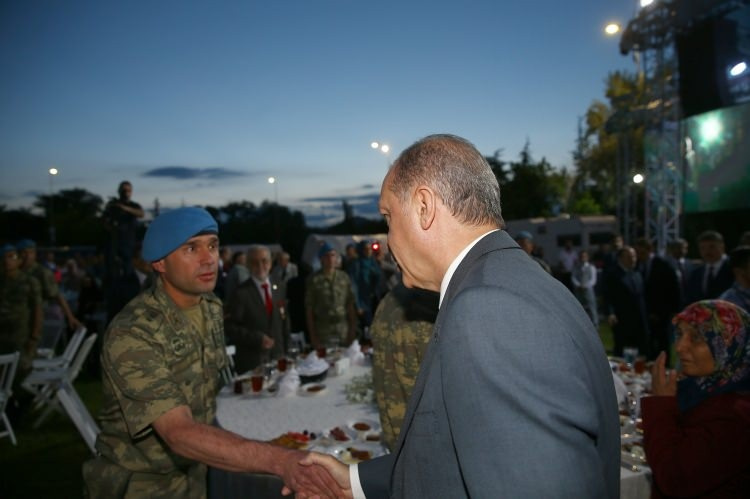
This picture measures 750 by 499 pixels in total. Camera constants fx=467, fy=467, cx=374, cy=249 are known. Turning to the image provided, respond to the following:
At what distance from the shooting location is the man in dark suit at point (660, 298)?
7.62m

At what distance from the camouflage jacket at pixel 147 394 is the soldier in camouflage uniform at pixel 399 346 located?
99cm

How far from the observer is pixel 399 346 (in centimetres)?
264

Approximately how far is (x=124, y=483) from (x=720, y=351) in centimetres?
281

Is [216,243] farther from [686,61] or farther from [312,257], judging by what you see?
[686,61]

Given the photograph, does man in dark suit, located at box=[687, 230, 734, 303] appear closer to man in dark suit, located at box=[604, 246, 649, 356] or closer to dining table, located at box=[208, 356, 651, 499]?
man in dark suit, located at box=[604, 246, 649, 356]

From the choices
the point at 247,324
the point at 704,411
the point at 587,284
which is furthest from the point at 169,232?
the point at 587,284

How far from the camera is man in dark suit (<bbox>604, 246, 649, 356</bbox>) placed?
7.57m

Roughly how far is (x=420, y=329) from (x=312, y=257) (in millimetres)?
18039

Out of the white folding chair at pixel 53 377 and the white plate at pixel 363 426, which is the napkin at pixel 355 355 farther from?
the white folding chair at pixel 53 377

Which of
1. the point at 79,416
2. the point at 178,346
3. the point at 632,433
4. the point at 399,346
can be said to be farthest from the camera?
the point at 79,416

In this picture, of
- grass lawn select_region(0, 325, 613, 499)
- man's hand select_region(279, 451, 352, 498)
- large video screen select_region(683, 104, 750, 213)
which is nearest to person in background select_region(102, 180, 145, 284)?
grass lawn select_region(0, 325, 613, 499)

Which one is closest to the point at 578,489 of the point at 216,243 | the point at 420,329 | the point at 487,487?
the point at 487,487

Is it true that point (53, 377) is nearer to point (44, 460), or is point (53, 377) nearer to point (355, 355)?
point (44, 460)

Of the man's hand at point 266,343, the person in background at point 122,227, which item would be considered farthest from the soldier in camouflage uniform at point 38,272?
the man's hand at point 266,343
